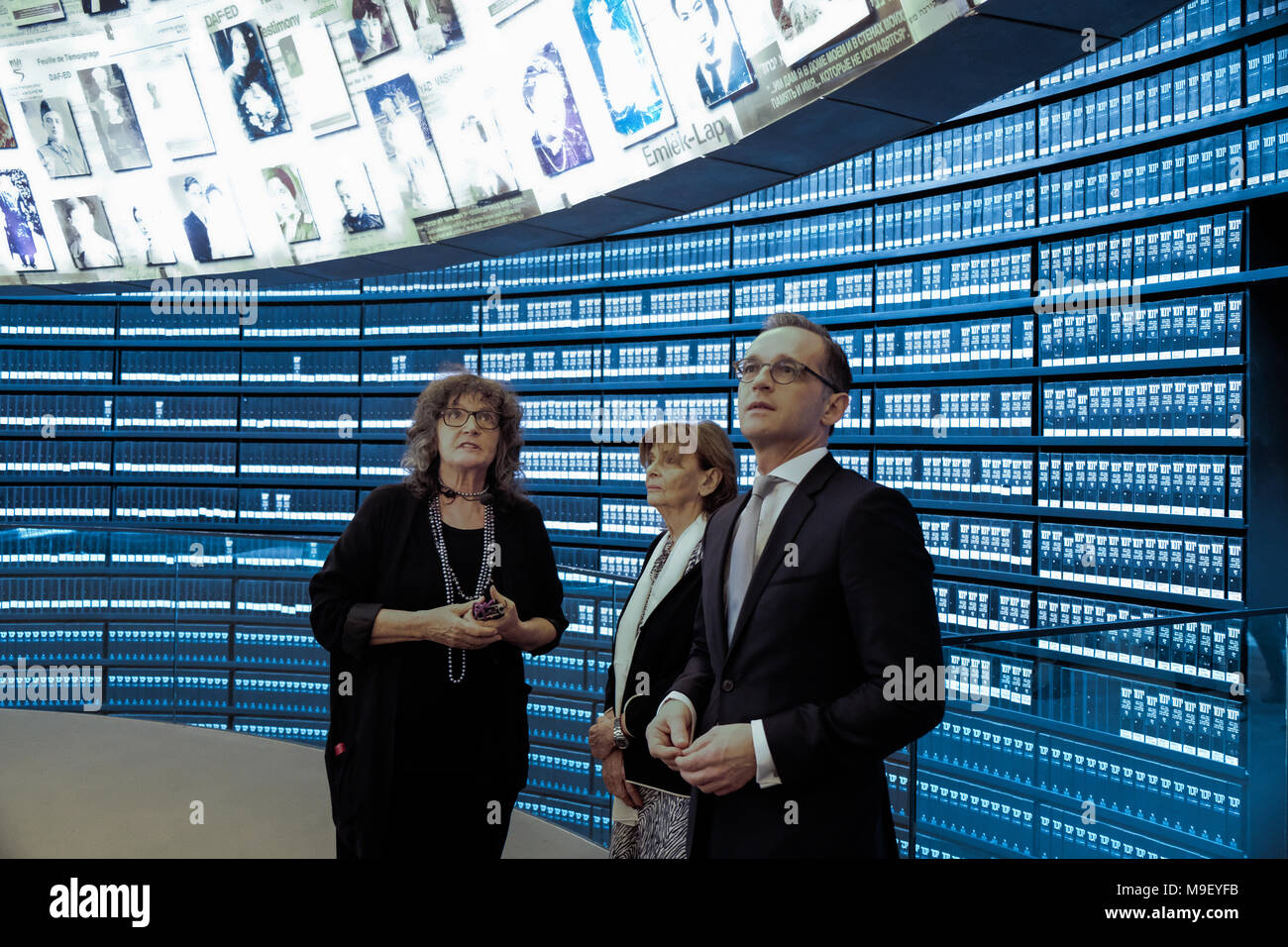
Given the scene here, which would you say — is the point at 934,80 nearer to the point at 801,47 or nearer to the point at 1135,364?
the point at 801,47

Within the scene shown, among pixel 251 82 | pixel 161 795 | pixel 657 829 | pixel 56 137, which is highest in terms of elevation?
pixel 251 82

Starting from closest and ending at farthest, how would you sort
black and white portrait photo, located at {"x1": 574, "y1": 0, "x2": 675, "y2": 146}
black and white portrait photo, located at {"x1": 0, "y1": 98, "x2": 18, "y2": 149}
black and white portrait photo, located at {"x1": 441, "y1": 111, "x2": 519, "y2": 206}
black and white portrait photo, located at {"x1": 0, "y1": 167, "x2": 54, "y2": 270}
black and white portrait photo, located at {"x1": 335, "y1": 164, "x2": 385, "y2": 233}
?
black and white portrait photo, located at {"x1": 574, "y1": 0, "x2": 675, "y2": 146} < black and white portrait photo, located at {"x1": 441, "y1": 111, "x2": 519, "y2": 206} < black and white portrait photo, located at {"x1": 335, "y1": 164, "x2": 385, "y2": 233} < black and white portrait photo, located at {"x1": 0, "y1": 98, "x2": 18, "y2": 149} < black and white portrait photo, located at {"x1": 0, "y1": 167, "x2": 54, "y2": 270}

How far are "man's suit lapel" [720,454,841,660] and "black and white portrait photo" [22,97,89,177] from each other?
5417 mm

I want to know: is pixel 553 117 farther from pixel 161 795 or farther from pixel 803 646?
pixel 803 646

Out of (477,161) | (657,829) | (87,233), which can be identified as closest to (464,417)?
(657,829)

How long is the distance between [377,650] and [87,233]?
4.79 meters

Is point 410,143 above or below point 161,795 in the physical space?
above

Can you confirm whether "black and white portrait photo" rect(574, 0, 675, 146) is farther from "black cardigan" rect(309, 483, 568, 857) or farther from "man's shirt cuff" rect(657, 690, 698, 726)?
"man's shirt cuff" rect(657, 690, 698, 726)

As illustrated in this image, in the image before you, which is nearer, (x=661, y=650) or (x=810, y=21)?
(x=661, y=650)

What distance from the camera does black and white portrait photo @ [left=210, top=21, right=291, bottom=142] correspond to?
15.8ft

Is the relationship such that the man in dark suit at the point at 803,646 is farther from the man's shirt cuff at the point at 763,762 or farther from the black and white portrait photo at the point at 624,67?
the black and white portrait photo at the point at 624,67

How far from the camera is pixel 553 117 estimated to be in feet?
13.3

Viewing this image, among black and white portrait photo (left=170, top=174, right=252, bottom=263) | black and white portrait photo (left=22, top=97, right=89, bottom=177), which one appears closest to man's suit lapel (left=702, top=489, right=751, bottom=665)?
black and white portrait photo (left=170, top=174, right=252, bottom=263)
